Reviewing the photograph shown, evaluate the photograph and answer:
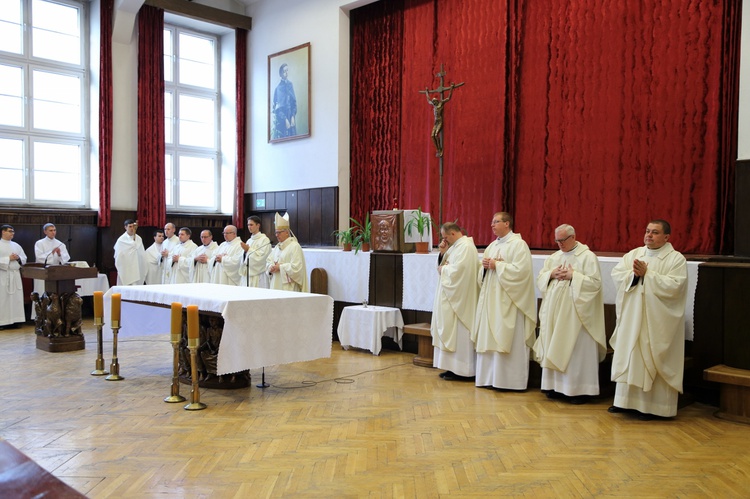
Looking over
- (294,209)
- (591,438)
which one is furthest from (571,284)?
(294,209)

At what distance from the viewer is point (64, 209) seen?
470 inches

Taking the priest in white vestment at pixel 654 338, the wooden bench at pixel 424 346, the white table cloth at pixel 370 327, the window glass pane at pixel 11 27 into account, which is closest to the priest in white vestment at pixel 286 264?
the white table cloth at pixel 370 327

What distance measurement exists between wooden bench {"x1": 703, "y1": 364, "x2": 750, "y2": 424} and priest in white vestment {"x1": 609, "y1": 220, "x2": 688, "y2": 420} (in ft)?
0.97

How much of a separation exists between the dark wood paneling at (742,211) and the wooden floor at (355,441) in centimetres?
176

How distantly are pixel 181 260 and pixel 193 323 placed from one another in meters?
6.31

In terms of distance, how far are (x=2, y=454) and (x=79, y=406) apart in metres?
4.63

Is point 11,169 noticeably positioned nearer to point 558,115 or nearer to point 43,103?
point 43,103

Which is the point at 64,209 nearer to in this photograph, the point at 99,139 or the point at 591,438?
the point at 99,139

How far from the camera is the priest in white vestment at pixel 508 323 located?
21.6 feet

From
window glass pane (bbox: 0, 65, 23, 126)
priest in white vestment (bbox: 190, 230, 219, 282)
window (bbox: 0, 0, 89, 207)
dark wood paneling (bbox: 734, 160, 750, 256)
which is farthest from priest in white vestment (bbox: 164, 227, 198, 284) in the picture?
dark wood paneling (bbox: 734, 160, 750, 256)

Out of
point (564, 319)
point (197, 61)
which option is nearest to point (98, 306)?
point (564, 319)

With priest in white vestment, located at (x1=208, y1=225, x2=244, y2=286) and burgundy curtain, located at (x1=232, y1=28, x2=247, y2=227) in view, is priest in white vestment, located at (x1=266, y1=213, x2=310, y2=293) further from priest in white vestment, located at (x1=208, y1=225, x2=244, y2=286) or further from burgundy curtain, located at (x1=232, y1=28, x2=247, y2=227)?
burgundy curtain, located at (x1=232, y1=28, x2=247, y2=227)

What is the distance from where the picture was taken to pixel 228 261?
1040 cm

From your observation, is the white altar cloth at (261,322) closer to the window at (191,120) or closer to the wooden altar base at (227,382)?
the wooden altar base at (227,382)
